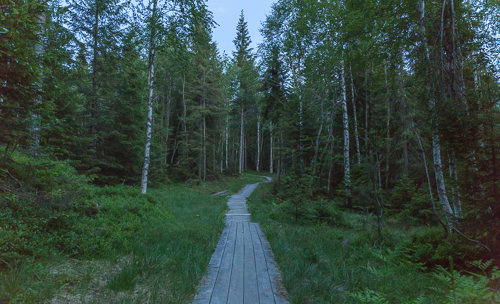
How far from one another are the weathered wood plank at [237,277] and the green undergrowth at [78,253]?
53 centimetres

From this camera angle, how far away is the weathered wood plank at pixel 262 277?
129 inches

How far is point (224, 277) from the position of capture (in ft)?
12.7

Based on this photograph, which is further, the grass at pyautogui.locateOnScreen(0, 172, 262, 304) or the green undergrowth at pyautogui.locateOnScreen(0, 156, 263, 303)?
the green undergrowth at pyautogui.locateOnScreen(0, 156, 263, 303)

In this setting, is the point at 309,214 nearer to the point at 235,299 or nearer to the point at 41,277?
the point at 235,299

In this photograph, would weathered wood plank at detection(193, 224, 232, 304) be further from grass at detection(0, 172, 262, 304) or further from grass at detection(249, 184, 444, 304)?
grass at detection(249, 184, 444, 304)

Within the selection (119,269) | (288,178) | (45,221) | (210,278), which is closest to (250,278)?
(210,278)

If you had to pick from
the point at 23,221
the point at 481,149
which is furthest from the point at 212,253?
the point at 481,149

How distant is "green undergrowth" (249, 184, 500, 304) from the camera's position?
263cm

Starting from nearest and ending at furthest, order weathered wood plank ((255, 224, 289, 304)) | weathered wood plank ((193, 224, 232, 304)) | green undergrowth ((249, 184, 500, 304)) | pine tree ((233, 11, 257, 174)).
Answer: green undergrowth ((249, 184, 500, 304)), weathered wood plank ((193, 224, 232, 304)), weathered wood plank ((255, 224, 289, 304)), pine tree ((233, 11, 257, 174))

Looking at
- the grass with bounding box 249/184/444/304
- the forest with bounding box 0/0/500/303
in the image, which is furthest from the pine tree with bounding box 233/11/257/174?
the grass with bounding box 249/184/444/304

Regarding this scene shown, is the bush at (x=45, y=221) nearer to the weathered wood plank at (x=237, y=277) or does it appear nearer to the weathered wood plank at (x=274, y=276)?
the weathered wood plank at (x=237, y=277)

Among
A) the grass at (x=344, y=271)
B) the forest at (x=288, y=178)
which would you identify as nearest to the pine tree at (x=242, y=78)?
the forest at (x=288, y=178)

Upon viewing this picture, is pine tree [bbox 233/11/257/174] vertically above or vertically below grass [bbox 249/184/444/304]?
above

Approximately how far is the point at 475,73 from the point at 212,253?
7.06m
